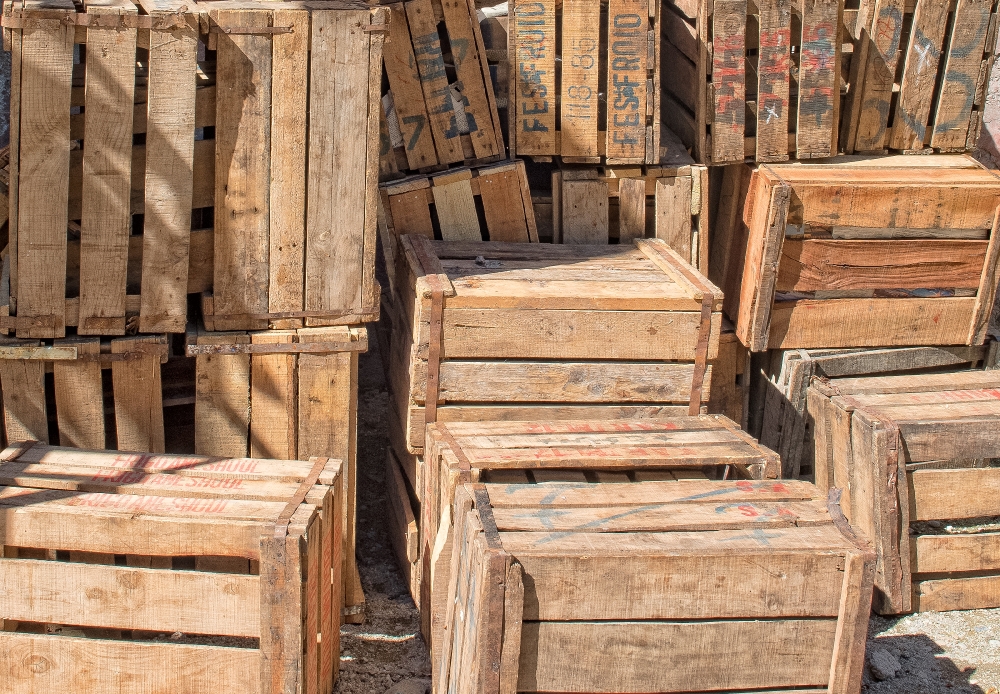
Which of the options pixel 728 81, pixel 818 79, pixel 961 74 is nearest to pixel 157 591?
pixel 728 81

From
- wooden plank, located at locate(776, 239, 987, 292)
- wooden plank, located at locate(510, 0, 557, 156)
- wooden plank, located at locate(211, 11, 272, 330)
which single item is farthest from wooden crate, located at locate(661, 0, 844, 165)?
wooden plank, located at locate(211, 11, 272, 330)

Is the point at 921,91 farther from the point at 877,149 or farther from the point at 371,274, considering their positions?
the point at 371,274

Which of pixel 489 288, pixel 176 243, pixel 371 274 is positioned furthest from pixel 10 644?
pixel 489 288

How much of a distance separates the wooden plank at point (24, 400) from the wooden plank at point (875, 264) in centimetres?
341

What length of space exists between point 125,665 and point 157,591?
31cm

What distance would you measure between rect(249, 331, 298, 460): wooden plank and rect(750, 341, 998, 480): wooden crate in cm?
246

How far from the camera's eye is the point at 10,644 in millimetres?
3771

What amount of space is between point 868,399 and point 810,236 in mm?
842

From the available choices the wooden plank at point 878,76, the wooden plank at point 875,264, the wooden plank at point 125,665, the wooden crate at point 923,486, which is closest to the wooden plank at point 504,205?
the wooden plank at point 875,264

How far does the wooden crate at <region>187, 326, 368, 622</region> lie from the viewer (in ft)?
15.0

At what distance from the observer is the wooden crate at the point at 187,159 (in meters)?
4.16

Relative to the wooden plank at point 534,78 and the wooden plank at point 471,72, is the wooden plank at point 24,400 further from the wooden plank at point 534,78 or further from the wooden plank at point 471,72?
the wooden plank at point 534,78

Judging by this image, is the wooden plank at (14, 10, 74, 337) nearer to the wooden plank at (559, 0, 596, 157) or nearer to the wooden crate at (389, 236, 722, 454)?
the wooden crate at (389, 236, 722, 454)

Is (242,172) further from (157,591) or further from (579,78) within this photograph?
(579,78)
